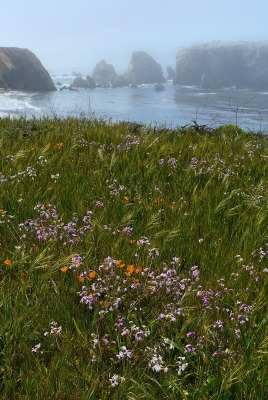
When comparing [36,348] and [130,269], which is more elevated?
[130,269]

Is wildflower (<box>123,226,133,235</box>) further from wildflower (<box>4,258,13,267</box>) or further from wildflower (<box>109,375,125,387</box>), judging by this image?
wildflower (<box>109,375,125,387</box>)

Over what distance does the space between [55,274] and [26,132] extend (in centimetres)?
541

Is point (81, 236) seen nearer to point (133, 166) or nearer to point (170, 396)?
point (170, 396)

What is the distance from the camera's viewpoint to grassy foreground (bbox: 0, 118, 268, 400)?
2285 millimetres

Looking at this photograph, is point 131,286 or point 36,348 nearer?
point 36,348

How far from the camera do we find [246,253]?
3504 mm

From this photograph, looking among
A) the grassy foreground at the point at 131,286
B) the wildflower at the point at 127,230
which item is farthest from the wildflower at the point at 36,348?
the wildflower at the point at 127,230

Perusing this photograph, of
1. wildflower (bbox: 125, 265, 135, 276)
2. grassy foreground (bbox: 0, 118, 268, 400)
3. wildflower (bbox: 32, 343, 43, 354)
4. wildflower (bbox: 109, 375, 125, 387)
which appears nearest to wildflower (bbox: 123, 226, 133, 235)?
grassy foreground (bbox: 0, 118, 268, 400)

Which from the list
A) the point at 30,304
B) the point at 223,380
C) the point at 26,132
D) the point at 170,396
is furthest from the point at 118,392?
the point at 26,132

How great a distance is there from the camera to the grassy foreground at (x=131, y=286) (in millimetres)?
2285

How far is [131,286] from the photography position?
288 centimetres

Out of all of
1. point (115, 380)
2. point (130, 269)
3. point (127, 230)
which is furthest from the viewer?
point (127, 230)

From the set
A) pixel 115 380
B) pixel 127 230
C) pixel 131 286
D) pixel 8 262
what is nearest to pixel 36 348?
pixel 115 380

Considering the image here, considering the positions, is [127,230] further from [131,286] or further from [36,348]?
[36,348]
